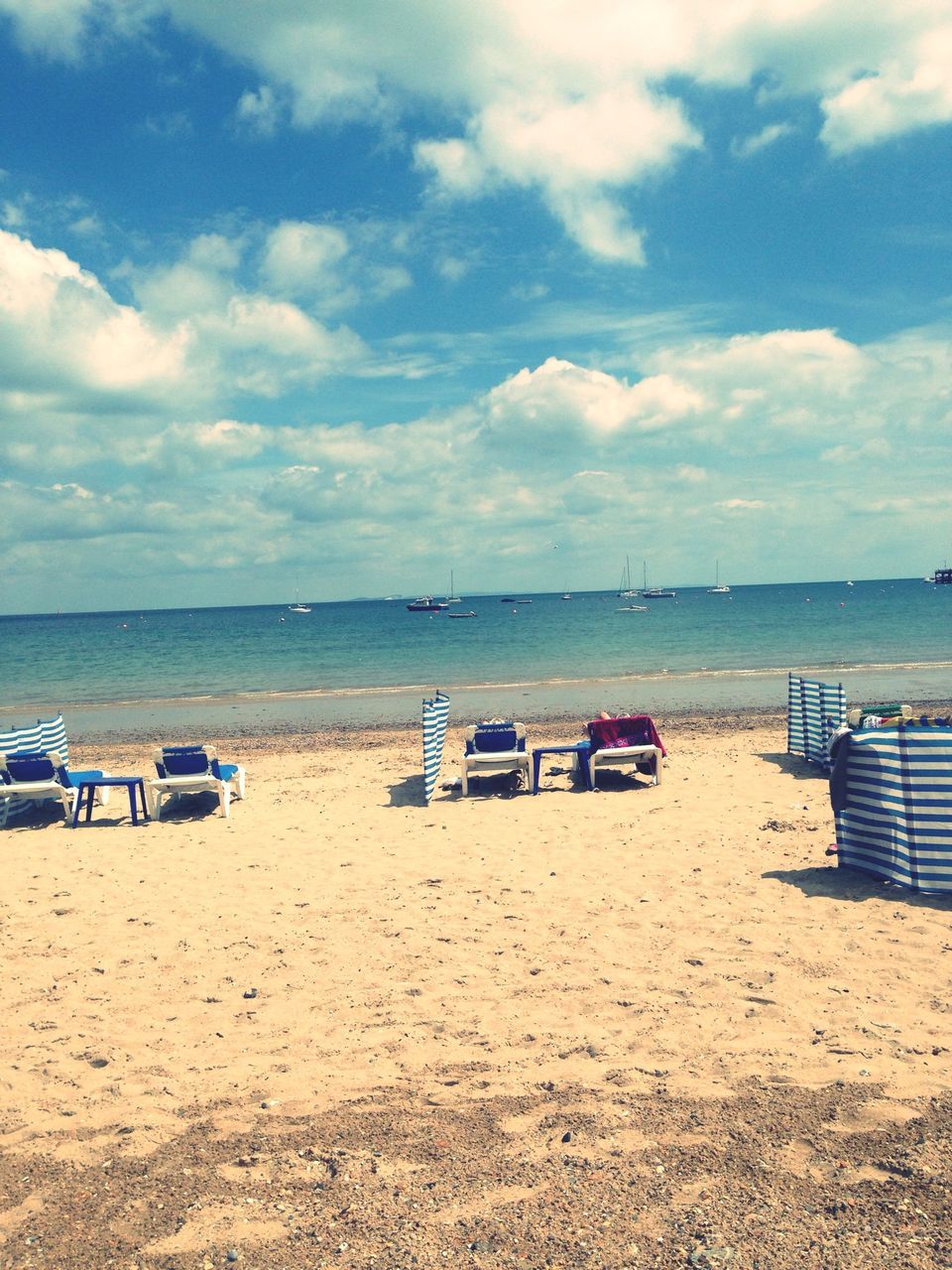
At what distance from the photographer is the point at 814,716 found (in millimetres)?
12164

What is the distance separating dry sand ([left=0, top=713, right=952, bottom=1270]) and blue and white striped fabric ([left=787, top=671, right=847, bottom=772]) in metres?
3.70

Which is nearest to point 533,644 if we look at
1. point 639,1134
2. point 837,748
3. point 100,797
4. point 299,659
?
point 299,659

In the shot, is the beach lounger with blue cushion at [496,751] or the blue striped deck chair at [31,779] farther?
the beach lounger with blue cushion at [496,751]

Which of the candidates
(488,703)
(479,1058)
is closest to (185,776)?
(479,1058)

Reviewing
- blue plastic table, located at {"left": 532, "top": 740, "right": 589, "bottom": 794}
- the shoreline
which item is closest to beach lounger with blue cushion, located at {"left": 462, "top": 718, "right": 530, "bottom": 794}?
blue plastic table, located at {"left": 532, "top": 740, "right": 589, "bottom": 794}

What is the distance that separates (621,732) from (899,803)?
4778mm

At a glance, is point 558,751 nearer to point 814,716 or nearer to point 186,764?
point 814,716

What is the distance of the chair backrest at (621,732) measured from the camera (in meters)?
10.9

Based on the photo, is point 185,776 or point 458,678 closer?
point 185,776

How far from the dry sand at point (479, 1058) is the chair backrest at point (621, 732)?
2.43m

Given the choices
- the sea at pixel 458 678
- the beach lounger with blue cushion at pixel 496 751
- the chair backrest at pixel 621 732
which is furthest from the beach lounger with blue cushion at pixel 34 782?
the sea at pixel 458 678

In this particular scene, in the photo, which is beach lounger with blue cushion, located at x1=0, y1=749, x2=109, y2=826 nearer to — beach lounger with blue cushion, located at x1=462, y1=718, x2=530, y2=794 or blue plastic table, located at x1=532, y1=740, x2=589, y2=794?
beach lounger with blue cushion, located at x1=462, y1=718, x2=530, y2=794

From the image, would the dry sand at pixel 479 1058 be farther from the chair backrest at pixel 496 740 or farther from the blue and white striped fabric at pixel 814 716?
the blue and white striped fabric at pixel 814 716

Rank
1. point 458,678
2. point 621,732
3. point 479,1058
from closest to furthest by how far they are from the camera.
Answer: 1. point 479,1058
2. point 621,732
3. point 458,678
